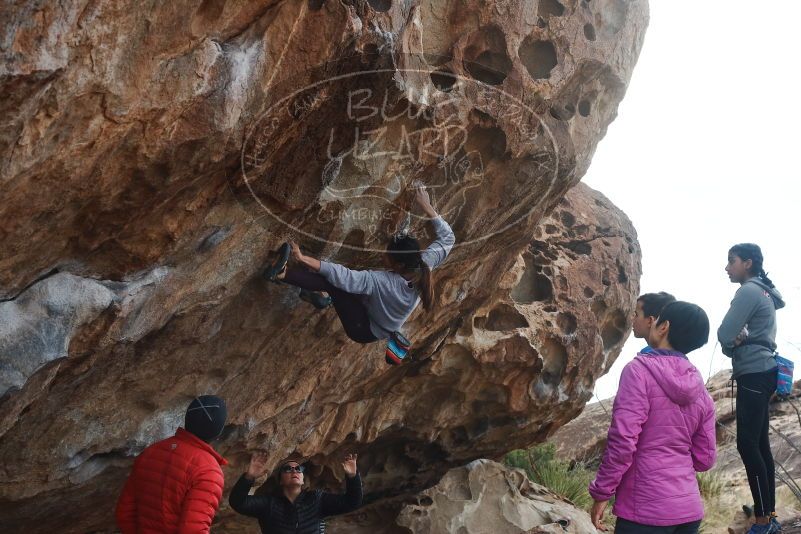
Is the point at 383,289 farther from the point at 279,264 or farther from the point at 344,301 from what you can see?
the point at 279,264

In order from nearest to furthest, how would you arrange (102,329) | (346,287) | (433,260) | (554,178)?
(102,329), (346,287), (433,260), (554,178)

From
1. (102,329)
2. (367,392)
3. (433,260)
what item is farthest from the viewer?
(367,392)

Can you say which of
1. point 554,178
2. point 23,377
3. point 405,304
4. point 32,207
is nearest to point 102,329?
point 23,377

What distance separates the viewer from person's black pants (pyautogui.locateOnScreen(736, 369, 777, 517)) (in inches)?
222

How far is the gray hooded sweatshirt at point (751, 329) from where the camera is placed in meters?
5.68

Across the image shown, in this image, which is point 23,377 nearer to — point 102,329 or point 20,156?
point 102,329

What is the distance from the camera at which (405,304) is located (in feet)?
15.8

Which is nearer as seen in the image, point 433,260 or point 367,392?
point 433,260

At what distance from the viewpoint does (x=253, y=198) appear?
4.35 m

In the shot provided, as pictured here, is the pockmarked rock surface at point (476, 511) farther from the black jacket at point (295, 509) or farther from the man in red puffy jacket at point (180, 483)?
the man in red puffy jacket at point (180, 483)

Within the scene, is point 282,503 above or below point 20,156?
below

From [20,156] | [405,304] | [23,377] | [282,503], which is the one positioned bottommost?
[282,503]

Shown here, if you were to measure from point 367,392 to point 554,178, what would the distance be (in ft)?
7.84

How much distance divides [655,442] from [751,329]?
7.06 ft
